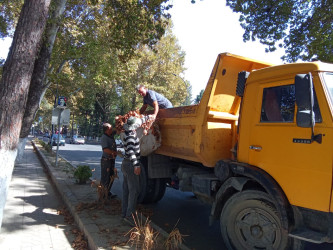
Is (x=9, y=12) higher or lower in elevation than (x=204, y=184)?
higher

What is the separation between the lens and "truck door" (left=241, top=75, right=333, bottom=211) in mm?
2795

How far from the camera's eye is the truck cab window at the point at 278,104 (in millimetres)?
3244

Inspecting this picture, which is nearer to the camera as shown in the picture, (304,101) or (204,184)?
(304,101)

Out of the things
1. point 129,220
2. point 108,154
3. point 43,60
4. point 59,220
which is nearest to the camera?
point 129,220

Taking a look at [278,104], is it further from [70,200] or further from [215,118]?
[70,200]

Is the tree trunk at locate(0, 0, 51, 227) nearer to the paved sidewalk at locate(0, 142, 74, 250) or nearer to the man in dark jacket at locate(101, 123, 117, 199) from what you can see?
the paved sidewalk at locate(0, 142, 74, 250)

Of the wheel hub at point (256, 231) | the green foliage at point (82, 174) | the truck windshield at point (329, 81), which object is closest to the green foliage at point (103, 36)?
the green foliage at point (82, 174)

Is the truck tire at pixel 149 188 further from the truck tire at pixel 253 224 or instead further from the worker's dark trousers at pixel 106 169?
the truck tire at pixel 253 224

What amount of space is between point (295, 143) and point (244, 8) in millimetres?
8619

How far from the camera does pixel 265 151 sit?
336 cm

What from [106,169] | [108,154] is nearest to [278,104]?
[108,154]

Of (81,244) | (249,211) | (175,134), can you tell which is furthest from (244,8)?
(81,244)

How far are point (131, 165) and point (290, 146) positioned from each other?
111 inches

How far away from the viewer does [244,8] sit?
33.6 ft
